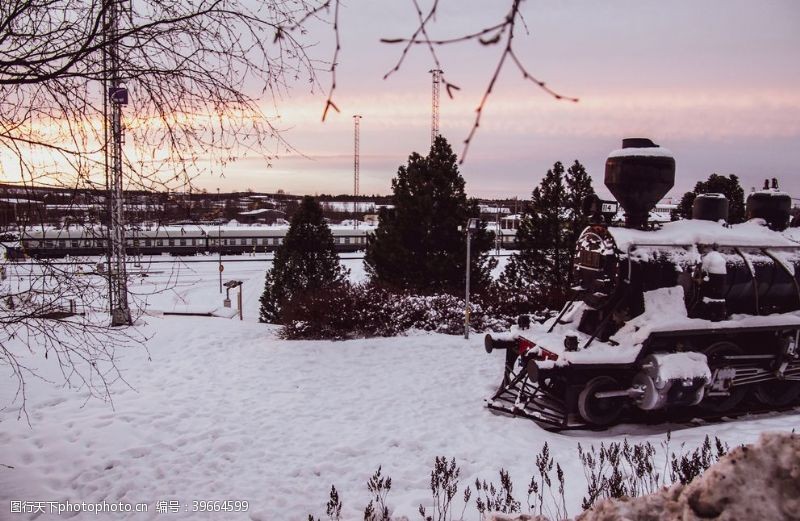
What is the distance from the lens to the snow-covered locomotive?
7043 mm

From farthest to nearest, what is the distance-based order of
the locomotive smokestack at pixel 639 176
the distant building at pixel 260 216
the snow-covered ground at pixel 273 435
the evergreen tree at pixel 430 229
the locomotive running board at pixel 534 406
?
1. the distant building at pixel 260 216
2. the evergreen tree at pixel 430 229
3. the locomotive smokestack at pixel 639 176
4. the locomotive running board at pixel 534 406
5. the snow-covered ground at pixel 273 435

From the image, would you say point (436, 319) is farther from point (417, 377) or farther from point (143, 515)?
point (143, 515)

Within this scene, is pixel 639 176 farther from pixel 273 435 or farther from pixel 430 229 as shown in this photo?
pixel 430 229

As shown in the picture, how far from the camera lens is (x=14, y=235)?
364 centimetres

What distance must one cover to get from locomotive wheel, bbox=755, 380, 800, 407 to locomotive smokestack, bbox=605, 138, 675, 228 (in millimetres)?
3414

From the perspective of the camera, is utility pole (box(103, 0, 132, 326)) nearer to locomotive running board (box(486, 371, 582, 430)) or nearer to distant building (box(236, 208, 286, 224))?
locomotive running board (box(486, 371, 582, 430))

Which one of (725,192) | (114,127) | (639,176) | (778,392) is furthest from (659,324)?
(725,192)

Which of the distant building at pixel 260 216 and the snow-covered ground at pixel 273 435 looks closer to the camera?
the snow-covered ground at pixel 273 435

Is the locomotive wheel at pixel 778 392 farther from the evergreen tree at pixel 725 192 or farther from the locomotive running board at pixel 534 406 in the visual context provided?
the evergreen tree at pixel 725 192

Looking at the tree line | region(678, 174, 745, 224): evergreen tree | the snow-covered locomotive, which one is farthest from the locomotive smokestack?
region(678, 174, 745, 224): evergreen tree

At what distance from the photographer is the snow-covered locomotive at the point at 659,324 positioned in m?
7.04

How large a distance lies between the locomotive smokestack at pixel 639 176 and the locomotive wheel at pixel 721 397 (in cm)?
216

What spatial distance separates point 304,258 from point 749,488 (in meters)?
19.3

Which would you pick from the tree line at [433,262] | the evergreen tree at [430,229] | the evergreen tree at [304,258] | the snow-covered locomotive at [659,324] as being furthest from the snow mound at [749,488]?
the evergreen tree at [304,258]
